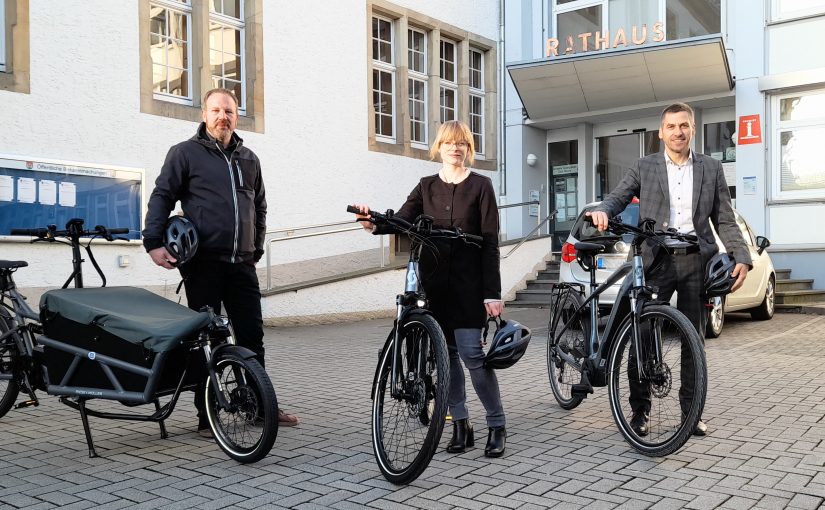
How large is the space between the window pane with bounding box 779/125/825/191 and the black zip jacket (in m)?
12.9

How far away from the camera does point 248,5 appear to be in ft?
40.7

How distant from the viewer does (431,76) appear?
54.0 feet

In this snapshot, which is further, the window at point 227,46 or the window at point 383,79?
the window at point 383,79

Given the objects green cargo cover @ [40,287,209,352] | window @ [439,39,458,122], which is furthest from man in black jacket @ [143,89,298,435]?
window @ [439,39,458,122]

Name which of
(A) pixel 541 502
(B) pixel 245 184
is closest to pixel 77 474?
(B) pixel 245 184

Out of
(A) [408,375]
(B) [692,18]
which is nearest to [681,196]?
(A) [408,375]

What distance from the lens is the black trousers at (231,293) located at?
482cm

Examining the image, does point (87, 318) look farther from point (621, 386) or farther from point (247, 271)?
point (621, 386)

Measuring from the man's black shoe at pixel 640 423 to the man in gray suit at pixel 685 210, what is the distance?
46 cm

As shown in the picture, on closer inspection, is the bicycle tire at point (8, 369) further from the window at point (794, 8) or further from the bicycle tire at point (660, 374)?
the window at point (794, 8)

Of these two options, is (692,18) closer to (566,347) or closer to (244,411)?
(566,347)

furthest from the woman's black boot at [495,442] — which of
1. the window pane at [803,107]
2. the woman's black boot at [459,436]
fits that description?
the window pane at [803,107]

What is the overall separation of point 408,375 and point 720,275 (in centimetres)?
185

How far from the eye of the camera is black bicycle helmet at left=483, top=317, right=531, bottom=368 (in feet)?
13.4
